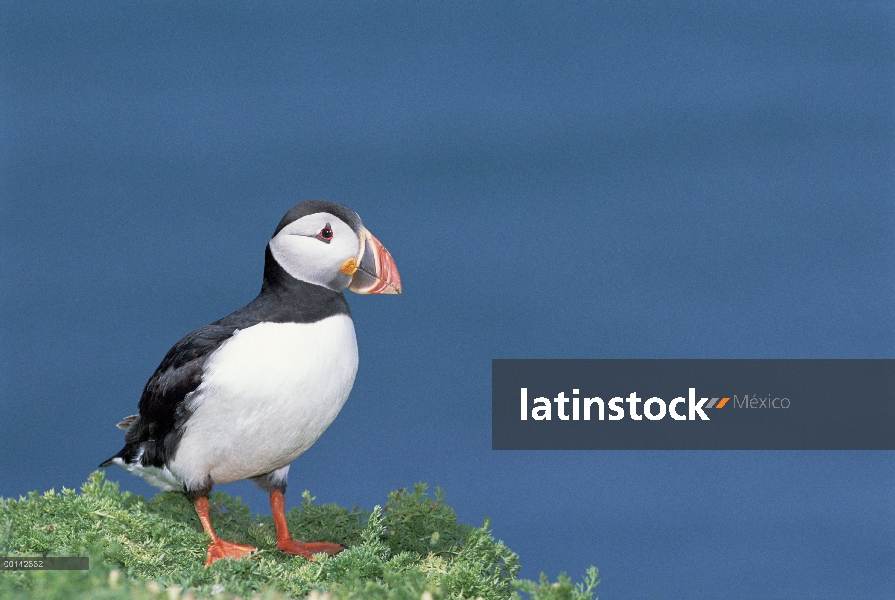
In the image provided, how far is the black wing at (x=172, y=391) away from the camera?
277 inches

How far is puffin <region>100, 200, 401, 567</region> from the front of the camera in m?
6.82

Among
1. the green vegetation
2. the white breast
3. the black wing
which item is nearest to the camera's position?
the green vegetation

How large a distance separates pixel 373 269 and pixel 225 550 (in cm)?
187

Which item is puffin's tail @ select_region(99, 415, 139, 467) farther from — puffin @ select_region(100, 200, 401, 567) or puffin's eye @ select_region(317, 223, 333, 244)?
puffin's eye @ select_region(317, 223, 333, 244)

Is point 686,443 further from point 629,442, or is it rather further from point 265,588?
point 265,588

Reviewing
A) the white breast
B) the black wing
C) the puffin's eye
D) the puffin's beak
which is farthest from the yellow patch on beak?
the black wing

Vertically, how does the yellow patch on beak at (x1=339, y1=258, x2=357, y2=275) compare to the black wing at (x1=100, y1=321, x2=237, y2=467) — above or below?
above

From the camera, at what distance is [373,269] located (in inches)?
273

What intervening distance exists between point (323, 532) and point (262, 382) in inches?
66.6

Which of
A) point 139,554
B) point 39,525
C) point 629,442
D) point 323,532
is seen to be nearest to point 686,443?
point 629,442

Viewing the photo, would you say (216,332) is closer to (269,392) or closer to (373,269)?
(269,392)

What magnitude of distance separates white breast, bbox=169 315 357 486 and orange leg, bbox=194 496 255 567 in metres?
0.34

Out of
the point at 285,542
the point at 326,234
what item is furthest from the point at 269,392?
the point at 285,542

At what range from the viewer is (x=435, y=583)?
21.2 ft
